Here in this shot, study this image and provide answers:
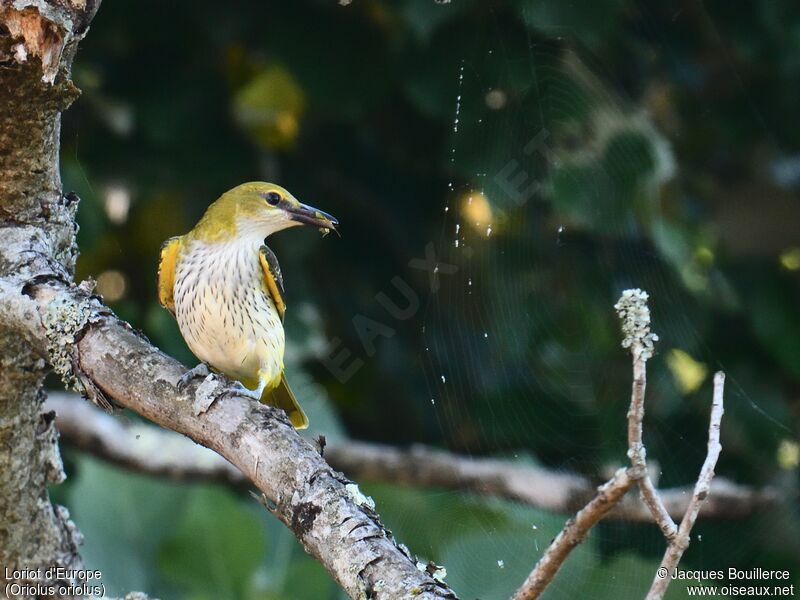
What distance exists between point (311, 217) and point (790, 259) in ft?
7.80

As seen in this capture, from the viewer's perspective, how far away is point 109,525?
3.32 meters

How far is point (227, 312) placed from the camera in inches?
→ 104

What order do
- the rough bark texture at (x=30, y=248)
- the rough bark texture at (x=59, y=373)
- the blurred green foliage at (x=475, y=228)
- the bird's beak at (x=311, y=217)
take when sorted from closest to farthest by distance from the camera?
the rough bark texture at (x=59, y=373), the rough bark texture at (x=30, y=248), the bird's beak at (x=311, y=217), the blurred green foliage at (x=475, y=228)

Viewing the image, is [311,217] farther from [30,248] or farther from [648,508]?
[648,508]

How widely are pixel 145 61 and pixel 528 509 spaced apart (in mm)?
2089

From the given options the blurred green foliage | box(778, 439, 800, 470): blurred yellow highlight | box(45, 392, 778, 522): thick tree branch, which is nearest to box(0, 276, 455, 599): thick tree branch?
the blurred green foliage

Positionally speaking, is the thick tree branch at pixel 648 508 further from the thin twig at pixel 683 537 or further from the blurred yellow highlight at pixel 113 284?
the blurred yellow highlight at pixel 113 284

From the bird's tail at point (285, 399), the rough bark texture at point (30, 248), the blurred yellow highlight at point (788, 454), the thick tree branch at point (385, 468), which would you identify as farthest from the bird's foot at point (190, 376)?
the blurred yellow highlight at point (788, 454)

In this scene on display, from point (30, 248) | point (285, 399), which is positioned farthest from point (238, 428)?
point (285, 399)

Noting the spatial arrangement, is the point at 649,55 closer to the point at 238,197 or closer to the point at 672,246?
the point at 672,246

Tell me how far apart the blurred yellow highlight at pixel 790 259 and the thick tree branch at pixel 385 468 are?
87 cm

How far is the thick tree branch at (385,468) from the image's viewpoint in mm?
3777

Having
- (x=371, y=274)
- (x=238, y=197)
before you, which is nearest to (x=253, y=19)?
(x=371, y=274)

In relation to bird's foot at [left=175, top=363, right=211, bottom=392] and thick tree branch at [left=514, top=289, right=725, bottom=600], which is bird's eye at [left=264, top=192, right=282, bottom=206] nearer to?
bird's foot at [left=175, top=363, right=211, bottom=392]
